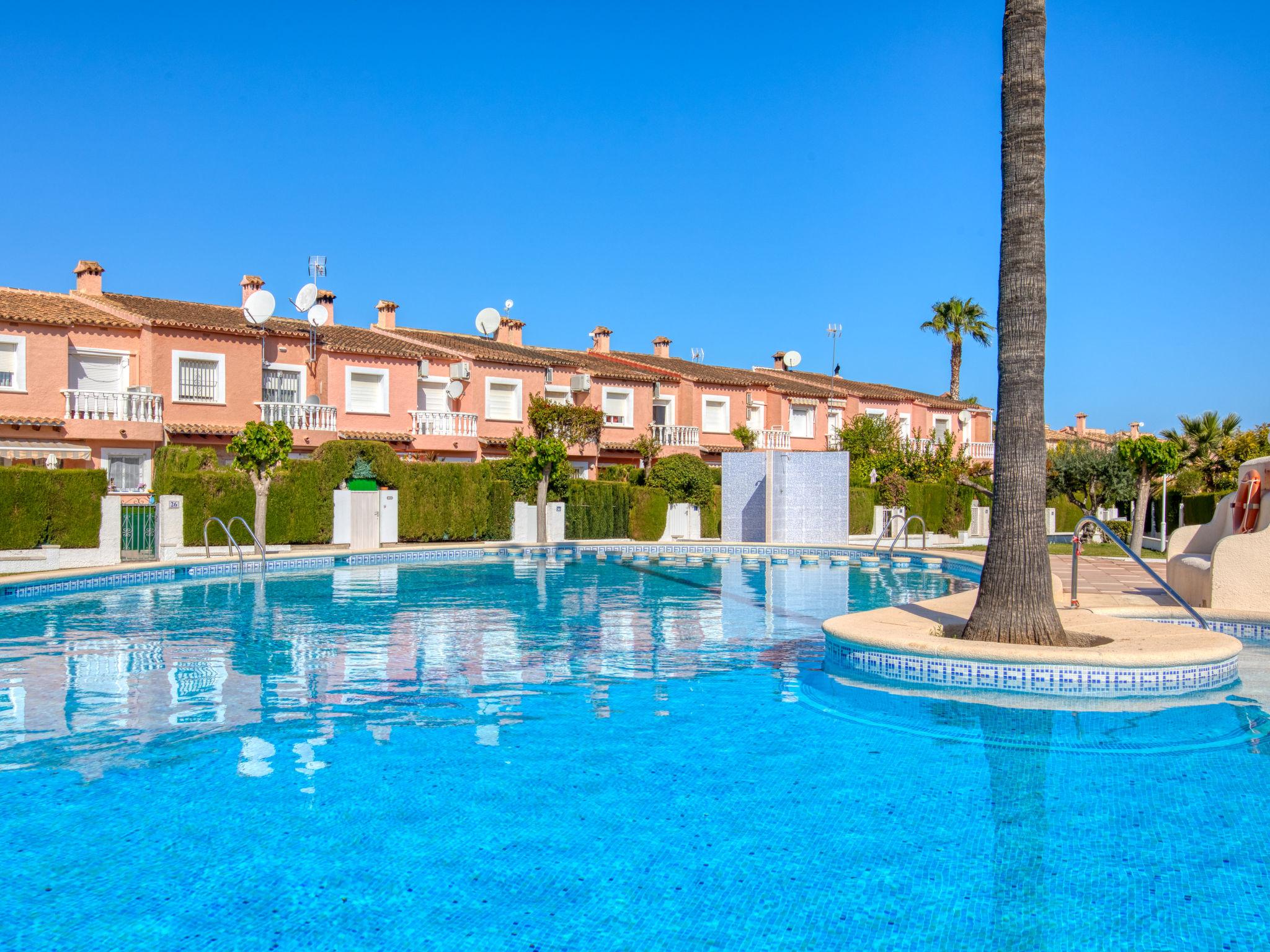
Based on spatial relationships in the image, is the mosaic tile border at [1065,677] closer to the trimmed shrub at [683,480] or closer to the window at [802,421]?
the trimmed shrub at [683,480]

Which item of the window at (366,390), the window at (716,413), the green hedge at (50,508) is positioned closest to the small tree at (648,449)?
the window at (716,413)

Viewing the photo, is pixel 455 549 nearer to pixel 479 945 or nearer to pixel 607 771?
pixel 607 771

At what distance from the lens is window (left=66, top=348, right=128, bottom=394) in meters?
27.6

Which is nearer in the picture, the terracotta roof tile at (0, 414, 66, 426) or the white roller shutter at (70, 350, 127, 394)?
the terracotta roof tile at (0, 414, 66, 426)

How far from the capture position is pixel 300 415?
3055 centimetres

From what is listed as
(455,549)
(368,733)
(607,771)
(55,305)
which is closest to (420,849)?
(607,771)

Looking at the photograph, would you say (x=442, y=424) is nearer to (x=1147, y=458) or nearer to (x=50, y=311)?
(x=50, y=311)

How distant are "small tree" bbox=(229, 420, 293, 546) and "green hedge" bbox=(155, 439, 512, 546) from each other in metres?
0.80

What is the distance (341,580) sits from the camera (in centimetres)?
1795

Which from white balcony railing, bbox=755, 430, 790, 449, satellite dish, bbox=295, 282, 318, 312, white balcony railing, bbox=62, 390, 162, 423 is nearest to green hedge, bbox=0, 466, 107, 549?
white balcony railing, bbox=62, 390, 162, 423

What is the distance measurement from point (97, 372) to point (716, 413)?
2280 cm

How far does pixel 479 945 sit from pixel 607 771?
217 centimetres

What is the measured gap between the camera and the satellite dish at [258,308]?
29625 millimetres

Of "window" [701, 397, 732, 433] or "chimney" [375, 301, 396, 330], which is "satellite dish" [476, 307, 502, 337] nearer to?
"chimney" [375, 301, 396, 330]
